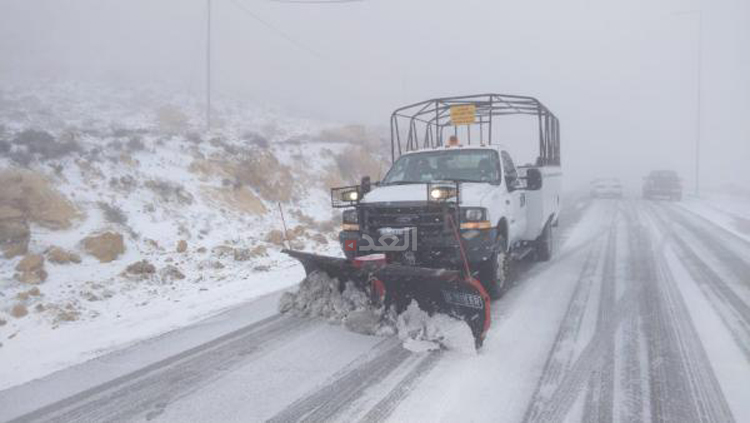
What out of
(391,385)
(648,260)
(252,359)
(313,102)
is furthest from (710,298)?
(313,102)

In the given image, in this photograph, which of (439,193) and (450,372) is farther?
(439,193)

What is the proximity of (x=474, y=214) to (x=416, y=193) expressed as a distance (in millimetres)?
779

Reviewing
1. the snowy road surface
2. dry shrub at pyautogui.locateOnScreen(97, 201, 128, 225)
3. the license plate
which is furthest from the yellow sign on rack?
dry shrub at pyautogui.locateOnScreen(97, 201, 128, 225)

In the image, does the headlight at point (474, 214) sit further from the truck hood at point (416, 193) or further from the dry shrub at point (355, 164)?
the dry shrub at point (355, 164)

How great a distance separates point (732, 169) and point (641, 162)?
38.2ft

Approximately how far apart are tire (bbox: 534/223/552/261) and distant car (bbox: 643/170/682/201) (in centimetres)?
2026

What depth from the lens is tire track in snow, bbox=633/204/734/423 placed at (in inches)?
135

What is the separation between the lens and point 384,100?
230 feet

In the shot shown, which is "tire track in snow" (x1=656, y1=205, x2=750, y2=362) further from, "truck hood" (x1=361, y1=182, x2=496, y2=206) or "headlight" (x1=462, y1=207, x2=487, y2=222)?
"truck hood" (x1=361, y1=182, x2=496, y2=206)

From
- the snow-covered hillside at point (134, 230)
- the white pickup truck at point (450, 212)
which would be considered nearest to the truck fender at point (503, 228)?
the white pickup truck at point (450, 212)

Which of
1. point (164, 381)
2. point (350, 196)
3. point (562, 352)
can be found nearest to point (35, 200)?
point (350, 196)

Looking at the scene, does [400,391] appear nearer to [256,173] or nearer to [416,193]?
[416,193]

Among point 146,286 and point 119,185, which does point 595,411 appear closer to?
point 146,286

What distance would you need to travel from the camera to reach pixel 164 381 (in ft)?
13.4
